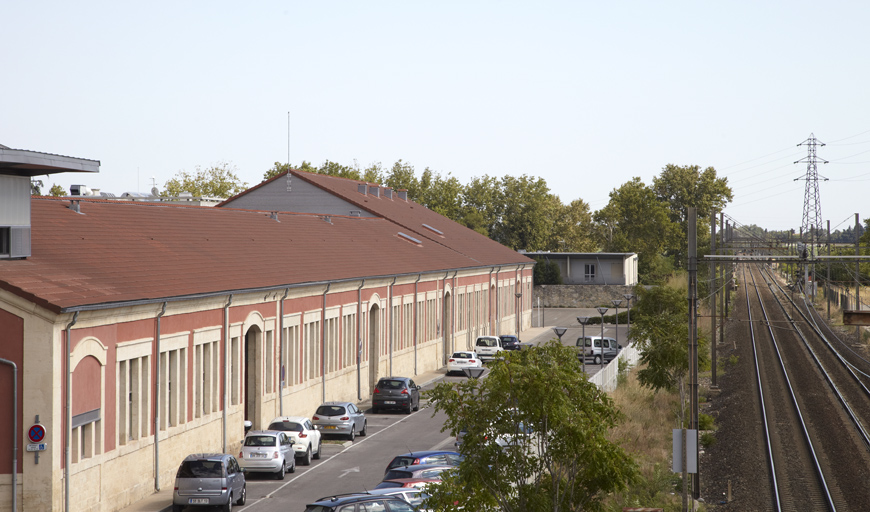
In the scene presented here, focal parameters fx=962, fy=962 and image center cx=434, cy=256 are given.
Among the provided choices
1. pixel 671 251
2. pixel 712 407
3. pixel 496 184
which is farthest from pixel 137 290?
pixel 671 251

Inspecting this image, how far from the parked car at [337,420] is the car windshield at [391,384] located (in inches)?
232

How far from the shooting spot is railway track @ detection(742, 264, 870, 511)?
86.9 feet

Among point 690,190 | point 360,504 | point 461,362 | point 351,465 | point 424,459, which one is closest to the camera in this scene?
point 360,504

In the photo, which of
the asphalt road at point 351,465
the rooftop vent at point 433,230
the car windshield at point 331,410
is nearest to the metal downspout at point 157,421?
the asphalt road at point 351,465

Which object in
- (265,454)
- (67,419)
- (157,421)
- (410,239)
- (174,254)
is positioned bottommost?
(265,454)

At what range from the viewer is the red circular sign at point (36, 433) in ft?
70.8

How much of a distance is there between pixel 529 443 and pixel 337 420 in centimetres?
1994

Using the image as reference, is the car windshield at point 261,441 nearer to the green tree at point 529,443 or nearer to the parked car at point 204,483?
the parked car at point 204,483

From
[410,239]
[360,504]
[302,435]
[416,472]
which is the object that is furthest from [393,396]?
[360,504]

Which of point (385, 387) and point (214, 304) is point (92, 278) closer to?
point (214, 304)

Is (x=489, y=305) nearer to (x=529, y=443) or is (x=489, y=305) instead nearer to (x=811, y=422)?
(x=811, y=422)

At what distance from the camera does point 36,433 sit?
2158 centimetres

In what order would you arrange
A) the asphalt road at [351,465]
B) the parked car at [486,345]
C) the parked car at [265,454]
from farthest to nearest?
the parked car at [486,345] < the parked car at [265,454] < the asphalt road at [351,465]

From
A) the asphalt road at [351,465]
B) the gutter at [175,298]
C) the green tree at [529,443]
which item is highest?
the gutter at [175,298]
